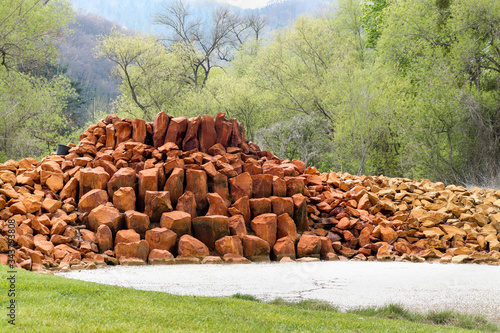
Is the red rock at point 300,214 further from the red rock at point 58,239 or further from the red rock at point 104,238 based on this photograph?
the red rock at point 58,239

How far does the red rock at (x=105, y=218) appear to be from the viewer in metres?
9.02

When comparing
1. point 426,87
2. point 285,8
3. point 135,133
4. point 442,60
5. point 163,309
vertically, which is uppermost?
point 285,8

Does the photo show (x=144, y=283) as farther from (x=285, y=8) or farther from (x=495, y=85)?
(x=285, y=8)

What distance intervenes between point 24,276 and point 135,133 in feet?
21.7

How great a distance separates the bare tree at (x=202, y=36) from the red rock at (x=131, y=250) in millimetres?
28694

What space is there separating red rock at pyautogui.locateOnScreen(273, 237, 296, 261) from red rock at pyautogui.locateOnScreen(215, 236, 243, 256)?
2.81 ft

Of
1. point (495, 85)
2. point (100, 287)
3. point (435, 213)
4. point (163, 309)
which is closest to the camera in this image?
point (163, 309)

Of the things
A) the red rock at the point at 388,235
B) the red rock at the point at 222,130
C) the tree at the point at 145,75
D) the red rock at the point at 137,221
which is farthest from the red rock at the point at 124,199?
the tree at the point at 145,75

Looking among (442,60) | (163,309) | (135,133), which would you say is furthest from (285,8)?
(163,309)

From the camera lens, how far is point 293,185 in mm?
11094

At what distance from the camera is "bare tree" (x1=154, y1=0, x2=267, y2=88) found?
36.9 meters

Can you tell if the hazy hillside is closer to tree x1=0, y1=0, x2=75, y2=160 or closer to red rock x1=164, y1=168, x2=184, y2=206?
tree x1=0, y1=0, x2=75, y2=160

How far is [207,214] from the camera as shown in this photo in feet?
31.9

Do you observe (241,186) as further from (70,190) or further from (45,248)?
(45,248)
